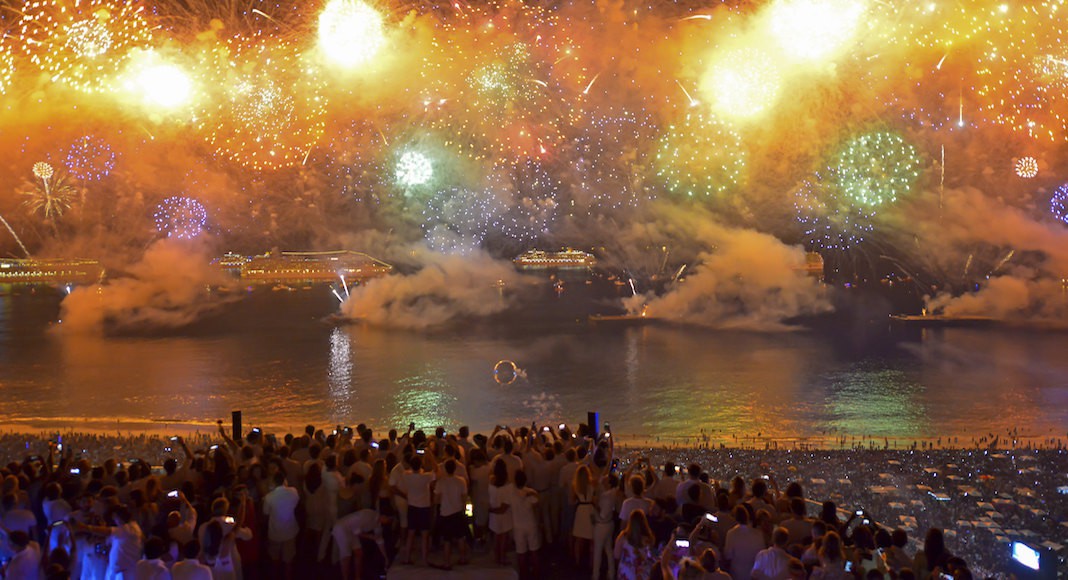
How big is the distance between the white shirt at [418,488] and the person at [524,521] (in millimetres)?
710

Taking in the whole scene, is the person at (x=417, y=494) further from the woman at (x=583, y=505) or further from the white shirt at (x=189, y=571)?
the white shirt at (x=189, y=571)

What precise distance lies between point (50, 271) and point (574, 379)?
94.7m

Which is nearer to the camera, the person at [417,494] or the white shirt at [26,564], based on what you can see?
the white shirt at [26,564]

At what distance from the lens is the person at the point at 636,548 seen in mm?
6418

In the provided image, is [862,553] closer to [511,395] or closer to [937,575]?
[937,575]

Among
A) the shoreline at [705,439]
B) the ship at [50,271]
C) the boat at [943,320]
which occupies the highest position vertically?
the ship at [50,271]

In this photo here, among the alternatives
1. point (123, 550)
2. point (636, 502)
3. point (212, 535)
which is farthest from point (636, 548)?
point (123, 550)

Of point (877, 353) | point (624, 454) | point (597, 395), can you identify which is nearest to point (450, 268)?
point (877, 353)

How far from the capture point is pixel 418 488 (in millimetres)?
7512

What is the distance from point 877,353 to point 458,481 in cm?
3462

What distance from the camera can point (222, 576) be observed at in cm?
641

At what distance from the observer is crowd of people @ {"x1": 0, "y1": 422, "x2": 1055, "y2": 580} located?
235 inches

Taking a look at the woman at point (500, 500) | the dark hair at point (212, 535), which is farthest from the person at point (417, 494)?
the dark hair at point (212, 535)

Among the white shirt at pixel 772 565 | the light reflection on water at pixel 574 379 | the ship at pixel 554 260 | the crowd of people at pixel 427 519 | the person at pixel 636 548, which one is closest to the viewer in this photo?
the white shirt at pixel 772 565
